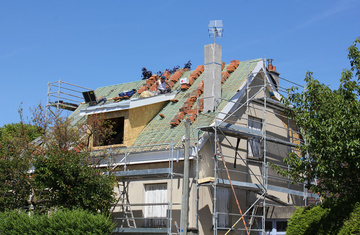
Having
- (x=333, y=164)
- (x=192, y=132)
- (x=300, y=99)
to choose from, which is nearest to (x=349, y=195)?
(x=333, y=164)

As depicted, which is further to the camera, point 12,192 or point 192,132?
point 12,192

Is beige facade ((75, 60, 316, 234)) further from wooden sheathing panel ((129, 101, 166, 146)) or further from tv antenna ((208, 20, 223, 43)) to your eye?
tv antenna ((208, 20, 223, 43))

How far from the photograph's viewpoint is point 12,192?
21656 mm

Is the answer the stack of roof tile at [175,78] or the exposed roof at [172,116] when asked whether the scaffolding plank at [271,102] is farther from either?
the stack of roof tile at [175,78]

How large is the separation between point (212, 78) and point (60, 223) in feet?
26.3

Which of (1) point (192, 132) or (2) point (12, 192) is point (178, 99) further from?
(2) point (12, 192)

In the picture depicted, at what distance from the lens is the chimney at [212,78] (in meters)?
20.5

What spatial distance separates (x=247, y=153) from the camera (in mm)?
21406

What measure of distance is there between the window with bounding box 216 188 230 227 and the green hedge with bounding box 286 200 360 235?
11.7 ft

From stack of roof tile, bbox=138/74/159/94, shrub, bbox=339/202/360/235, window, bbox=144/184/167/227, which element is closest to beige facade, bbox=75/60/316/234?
window, bbox=144/184/167/227

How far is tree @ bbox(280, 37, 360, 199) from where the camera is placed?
13.1 metres

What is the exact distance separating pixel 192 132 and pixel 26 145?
7327 millimetres

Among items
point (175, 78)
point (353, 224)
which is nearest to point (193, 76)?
point (175, 78)

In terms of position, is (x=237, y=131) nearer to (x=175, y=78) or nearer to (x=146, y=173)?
(x=146, y=173)
